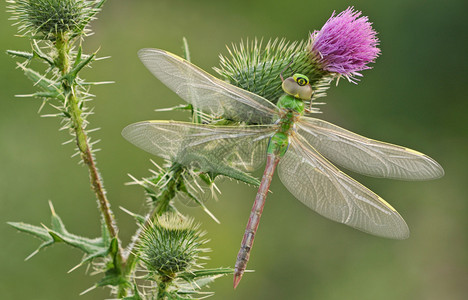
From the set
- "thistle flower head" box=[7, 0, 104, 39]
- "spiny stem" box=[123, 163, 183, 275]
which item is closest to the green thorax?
"spiny stem" box=[123, 163, 183, 275]

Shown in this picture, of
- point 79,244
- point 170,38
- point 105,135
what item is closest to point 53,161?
point 105,135

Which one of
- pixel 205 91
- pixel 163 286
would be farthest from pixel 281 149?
pixel 163 286

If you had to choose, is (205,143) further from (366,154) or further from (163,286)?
(366,154)

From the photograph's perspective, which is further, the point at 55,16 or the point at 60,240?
the point at 55,16

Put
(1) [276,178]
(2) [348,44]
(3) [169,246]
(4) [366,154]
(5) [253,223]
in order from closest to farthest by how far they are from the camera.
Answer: (3) [169,246], (5) [253,223], (4) [366,154], (2) [348,44], (1) [276,178]

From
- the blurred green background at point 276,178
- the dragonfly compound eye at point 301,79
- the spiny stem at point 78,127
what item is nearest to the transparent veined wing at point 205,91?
the dragonfly compound eye at point 301,79

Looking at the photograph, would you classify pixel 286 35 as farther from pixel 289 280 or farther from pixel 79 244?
pixel 79 244
